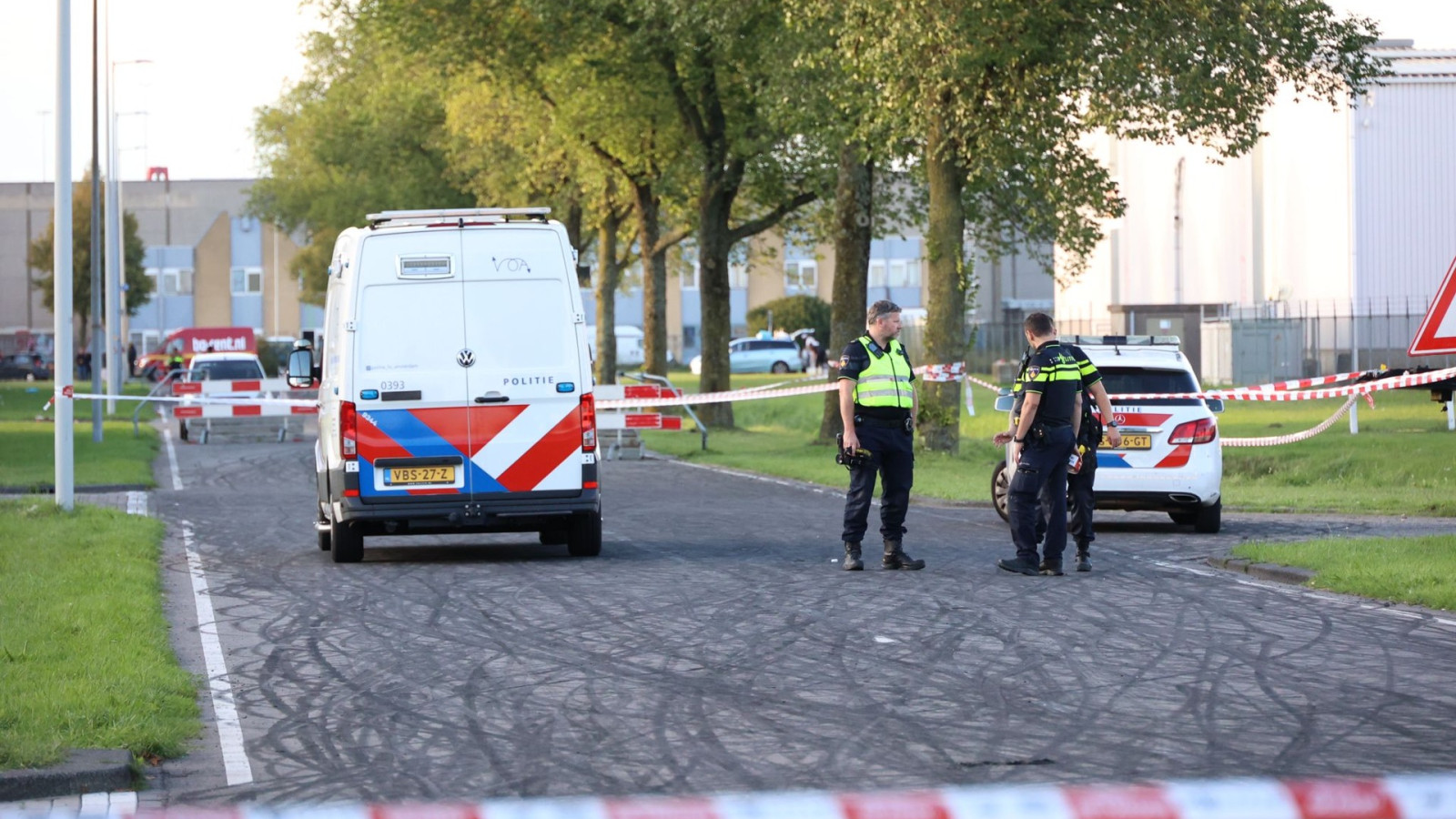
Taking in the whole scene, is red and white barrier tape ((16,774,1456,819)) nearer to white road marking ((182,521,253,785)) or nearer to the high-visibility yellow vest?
white road marking ((182,521,253,785))

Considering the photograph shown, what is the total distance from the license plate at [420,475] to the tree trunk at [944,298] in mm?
13979

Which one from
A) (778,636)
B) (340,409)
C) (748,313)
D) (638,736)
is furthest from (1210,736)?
(748,313)

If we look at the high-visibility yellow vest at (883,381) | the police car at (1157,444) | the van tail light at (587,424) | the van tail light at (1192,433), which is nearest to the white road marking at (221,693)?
the van tail light at (587,424)

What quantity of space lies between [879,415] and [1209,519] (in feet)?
15.2

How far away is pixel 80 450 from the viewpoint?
3183cm

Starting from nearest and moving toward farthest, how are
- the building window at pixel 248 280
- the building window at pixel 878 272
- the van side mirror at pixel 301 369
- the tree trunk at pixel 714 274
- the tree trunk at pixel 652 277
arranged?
the van side mirror at pixel 301 369 → the tree trunk at pixel 714 274 → the tree trunk at pixel 652 277 → the building window at pixel 248 280 → the building window at pixel 878 272

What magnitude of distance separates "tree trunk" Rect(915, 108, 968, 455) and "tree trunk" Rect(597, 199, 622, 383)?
18.5 m

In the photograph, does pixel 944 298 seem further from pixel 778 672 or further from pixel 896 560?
pixel 778 672

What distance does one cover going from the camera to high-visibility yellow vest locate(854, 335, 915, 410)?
13.1m

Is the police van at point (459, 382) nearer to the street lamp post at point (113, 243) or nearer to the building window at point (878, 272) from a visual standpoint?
the street lamp post at point (113, 243)

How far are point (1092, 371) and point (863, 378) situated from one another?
1.61m

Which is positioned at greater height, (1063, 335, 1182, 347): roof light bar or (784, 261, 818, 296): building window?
(784, 261, 818, 296): building window

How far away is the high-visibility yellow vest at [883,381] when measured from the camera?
13.1 metres

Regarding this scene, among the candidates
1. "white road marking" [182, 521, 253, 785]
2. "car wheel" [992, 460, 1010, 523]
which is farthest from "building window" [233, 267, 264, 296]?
"white road marking" [182, 521, 253, 785]
